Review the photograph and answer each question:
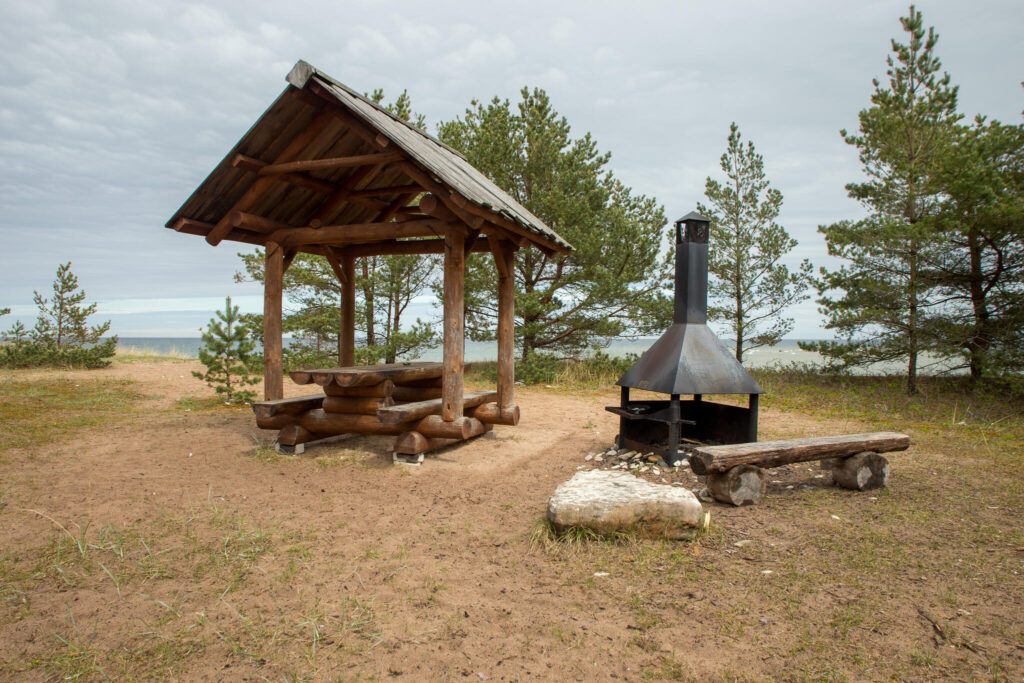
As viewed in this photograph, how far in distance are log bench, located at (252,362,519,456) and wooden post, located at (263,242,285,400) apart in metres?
0.58

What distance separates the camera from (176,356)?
21.7 metres

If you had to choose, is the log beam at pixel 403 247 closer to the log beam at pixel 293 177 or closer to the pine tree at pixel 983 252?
the log beam at pixel 293 177

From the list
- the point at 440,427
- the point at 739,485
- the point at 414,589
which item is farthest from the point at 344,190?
the point at 739,485

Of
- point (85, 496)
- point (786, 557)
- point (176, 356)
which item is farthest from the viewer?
point (176, 356)

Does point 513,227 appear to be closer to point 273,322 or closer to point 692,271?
point 692,271

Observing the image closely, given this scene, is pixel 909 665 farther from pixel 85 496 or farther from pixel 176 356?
pixel 176 356

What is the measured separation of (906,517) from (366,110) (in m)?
6.41

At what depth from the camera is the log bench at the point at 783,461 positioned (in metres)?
4.77

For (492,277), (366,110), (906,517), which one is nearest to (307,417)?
(366,110)

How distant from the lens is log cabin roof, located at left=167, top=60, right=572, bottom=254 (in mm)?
6125

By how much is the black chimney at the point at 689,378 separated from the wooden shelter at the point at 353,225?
1718 millimetres

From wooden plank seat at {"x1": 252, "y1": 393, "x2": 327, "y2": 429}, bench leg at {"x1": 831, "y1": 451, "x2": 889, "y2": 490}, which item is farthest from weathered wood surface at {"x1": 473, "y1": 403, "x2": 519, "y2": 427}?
bench leg at {"x1": 831, "y1": 451, "x2": 889, "y2": 490}

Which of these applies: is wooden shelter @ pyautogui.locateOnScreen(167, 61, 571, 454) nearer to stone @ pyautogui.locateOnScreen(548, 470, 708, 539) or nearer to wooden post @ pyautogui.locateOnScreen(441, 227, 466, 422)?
wooden post @ pyautogui.locateOnScreen(441, 227, 466, 422)

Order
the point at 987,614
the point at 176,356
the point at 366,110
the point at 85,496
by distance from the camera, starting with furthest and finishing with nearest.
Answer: the point at 176,356 → the point at 366,110 → the point at 85,496 → the point at 987,614
